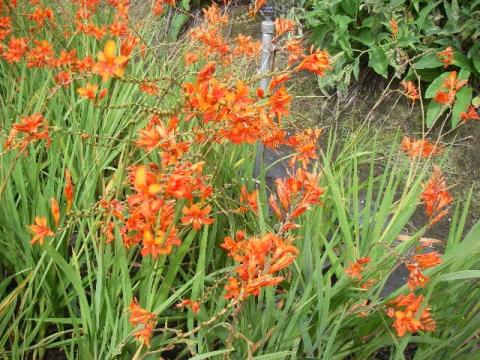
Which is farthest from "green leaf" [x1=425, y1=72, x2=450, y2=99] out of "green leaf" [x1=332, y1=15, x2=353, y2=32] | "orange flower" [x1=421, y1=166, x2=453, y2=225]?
"orange flower" [x1=421, y1=166, x2=453, y2=225]

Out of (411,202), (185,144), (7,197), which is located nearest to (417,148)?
(411,202)

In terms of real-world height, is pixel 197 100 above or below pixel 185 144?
above

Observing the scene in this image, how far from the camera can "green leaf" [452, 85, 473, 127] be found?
133 inches

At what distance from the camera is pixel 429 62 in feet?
11.5

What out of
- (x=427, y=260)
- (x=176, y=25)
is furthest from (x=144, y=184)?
(x=176, y=25)

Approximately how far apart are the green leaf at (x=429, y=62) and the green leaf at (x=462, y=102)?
0.23 metres

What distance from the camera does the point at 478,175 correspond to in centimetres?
329

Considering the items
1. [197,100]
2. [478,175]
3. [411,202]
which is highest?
[197,100]

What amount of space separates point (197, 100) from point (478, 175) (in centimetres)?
267

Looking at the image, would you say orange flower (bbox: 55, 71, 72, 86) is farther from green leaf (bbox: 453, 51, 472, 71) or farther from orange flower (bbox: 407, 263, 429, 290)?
green leaf (bbox: 453, 51, 472, 71)

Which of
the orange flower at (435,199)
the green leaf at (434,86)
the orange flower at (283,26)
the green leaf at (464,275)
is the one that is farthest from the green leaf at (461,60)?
the green leaf at (464,275)

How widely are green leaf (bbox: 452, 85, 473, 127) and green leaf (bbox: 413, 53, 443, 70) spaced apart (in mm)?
231

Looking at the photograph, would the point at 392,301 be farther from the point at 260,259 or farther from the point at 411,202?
the point at 411,202

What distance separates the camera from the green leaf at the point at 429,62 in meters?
3.48
